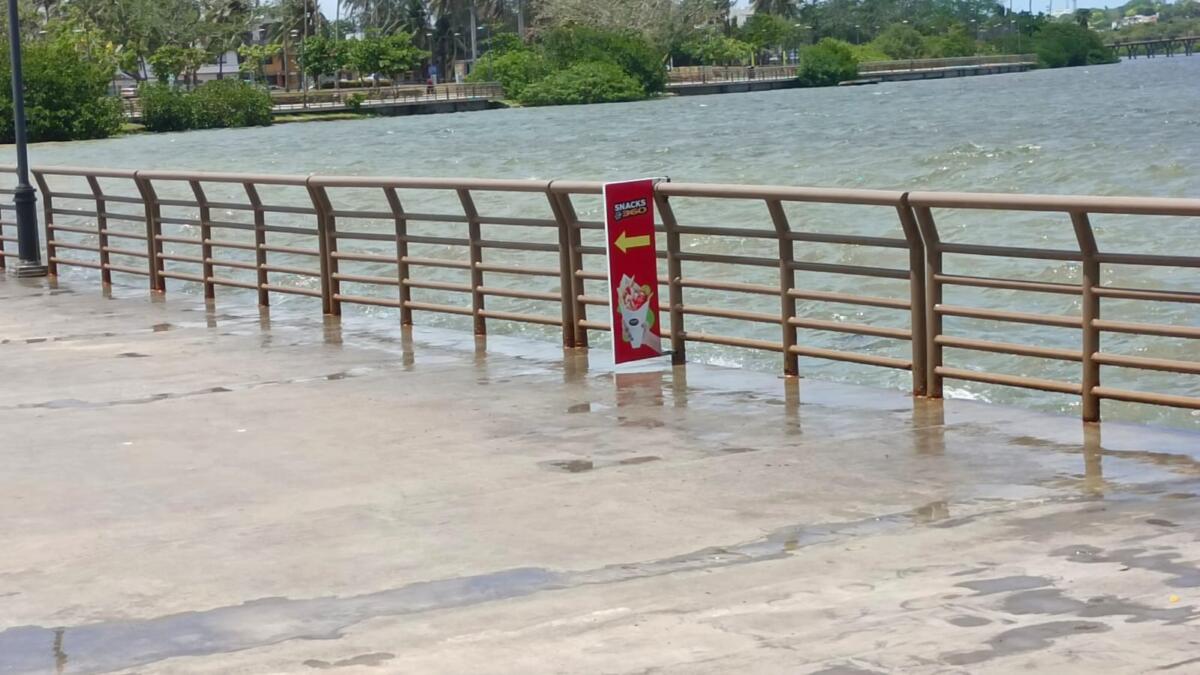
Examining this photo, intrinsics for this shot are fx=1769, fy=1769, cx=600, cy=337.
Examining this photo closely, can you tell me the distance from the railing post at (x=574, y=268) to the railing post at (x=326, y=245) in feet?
8.81

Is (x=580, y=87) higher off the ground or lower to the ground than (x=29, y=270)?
higher

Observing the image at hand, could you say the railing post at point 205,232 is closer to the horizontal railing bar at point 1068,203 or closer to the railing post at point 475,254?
the railing post at point 475,254

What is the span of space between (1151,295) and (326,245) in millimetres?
7664

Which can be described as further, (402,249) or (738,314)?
(402,249)

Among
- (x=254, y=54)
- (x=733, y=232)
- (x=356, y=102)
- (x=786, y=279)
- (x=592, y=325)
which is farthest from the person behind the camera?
(x=254, y=54)

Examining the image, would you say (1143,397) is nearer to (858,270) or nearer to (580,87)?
(858,270)

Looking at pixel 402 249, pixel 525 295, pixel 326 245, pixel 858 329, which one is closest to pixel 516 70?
pixel 326 245

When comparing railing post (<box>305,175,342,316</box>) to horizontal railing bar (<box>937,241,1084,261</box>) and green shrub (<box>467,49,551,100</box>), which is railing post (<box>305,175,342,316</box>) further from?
green shrub (<box>467,49,551,100</box>)

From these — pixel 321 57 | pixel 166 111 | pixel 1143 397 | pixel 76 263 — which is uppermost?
pixel 321 57

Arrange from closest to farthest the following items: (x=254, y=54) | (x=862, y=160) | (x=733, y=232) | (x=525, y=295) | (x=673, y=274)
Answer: (x=733, y=232), (x=673, y=274), (x=525, y=295), (x=862, y=160), (x=254, y=54)

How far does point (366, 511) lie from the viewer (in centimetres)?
780

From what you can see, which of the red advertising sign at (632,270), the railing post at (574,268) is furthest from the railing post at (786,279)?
the railing post at (574,268)

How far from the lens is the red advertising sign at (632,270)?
36.9 feet

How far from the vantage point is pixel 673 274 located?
38.3ft
